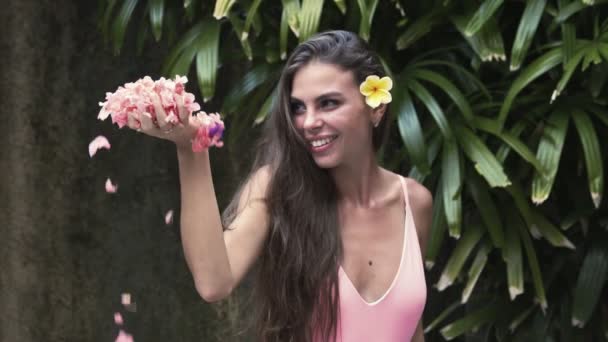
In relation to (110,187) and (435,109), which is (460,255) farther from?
(110,187)

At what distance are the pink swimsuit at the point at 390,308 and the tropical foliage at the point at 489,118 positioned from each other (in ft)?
2.31

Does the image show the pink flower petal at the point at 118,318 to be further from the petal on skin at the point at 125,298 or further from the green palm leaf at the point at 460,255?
the green palm leaf at the point at 460,255

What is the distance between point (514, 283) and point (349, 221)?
0.92 metres

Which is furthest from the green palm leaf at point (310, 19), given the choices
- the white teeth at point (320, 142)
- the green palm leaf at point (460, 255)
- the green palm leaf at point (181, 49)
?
the white teeth at point (320, 142)

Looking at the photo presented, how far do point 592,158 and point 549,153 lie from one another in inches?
4.6

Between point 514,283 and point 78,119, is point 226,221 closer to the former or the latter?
point 514,283

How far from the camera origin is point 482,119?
3121mm

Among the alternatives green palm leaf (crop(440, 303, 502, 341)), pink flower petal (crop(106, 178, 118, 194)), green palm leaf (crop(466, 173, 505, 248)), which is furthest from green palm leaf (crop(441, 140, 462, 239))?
pink flower petal (crop(106, 178, 118, 194))

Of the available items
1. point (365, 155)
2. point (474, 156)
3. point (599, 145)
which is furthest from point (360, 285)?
point (599, 145)

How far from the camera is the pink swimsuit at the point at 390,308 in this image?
7.15 feet

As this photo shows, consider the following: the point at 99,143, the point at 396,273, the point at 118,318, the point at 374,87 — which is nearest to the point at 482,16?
the point at 374,87

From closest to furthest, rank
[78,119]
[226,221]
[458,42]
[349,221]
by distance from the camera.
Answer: [226,221] < [349,221] < [458,42] < [78,119]

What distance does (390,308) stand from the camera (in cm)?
222

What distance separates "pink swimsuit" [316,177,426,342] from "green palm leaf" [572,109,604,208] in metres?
0.80
